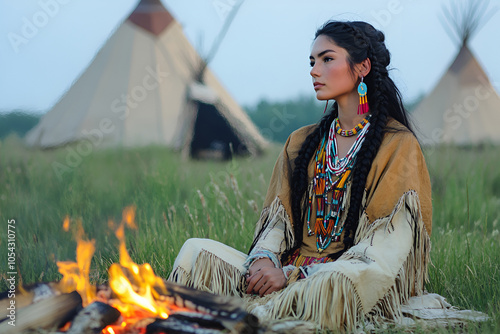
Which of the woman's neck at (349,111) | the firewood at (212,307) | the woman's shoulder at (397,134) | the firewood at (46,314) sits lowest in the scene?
the firewood at (46,314)

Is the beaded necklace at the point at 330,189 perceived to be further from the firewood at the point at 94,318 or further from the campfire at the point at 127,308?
the firewood at the point at 94,318

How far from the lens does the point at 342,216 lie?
2.39 meters

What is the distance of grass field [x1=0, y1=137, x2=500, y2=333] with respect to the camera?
281 centimetres

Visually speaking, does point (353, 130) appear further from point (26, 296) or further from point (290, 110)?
point (290, 110)

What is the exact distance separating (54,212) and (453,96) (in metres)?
7.24

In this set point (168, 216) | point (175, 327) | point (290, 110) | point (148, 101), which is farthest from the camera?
point (290, 110)

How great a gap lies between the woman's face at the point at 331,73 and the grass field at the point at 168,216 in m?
0.89

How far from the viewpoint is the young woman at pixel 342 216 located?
202cm

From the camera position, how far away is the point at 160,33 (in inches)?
340

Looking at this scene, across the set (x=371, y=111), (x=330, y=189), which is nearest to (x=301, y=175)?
(x=330, y=189)

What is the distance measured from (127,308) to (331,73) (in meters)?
1.21

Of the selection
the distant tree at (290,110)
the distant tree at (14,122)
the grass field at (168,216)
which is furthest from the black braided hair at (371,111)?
the distant tree at (290,110)

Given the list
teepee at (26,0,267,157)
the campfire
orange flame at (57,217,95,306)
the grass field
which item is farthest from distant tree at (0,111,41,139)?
the campfire

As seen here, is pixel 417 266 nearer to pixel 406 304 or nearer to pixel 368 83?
pixel 406 304
